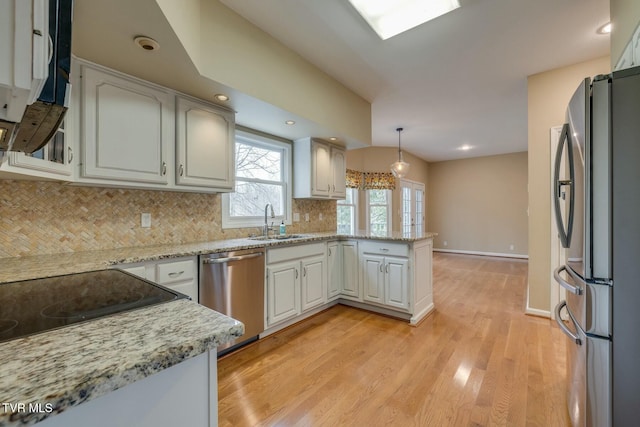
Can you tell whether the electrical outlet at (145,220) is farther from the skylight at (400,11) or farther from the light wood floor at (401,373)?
the skylight at (400,11)

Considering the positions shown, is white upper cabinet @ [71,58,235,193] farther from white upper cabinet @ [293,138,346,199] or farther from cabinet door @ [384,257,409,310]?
cabinet door @ [384,257,409,310]

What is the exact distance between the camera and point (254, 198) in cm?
324

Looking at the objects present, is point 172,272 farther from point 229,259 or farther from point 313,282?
point 313,282

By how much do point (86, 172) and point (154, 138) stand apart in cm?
49

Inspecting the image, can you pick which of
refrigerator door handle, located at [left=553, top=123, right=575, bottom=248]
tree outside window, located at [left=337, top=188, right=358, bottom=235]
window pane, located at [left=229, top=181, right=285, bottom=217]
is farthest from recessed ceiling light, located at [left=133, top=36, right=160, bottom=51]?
tree outside window, located at [left=337, top=188, right=358, bottom=235]

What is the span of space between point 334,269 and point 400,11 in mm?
2500

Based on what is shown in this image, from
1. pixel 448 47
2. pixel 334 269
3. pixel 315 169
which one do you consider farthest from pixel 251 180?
pixel 448 47

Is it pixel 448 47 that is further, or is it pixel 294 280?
pixel 294 280

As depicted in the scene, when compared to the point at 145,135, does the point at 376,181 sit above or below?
above

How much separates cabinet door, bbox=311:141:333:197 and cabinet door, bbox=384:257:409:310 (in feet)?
3.97

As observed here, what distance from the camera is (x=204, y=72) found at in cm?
192

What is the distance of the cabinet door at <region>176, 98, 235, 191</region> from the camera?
2223 mm

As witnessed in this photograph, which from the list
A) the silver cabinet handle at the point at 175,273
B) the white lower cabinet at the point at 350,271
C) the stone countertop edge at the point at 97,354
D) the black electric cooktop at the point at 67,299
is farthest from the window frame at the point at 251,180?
the stone countertop edge at the point at 97,354

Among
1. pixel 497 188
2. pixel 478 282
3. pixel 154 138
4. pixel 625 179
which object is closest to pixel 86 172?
pixel 154 138
